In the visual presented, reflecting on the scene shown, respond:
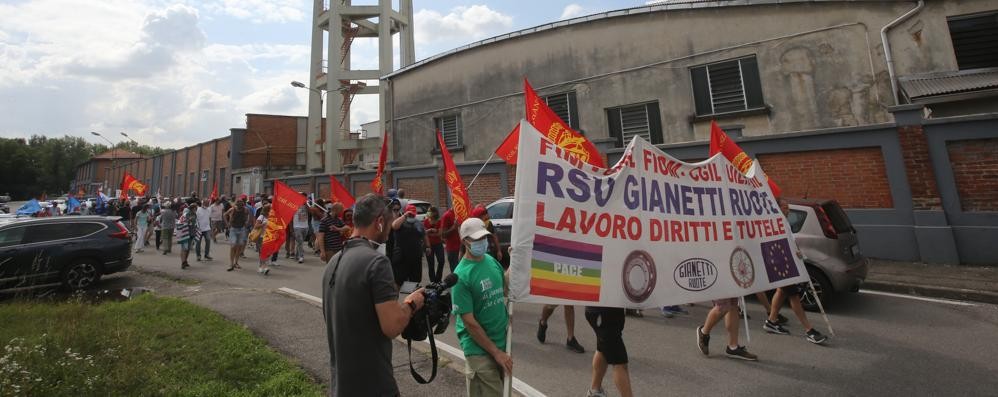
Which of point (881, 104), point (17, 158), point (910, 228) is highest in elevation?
point (17, 158)

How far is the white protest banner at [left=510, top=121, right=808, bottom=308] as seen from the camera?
8.84 feet

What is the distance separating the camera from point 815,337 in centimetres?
461

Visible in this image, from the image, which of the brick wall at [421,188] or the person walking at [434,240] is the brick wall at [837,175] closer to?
the person walking at [434,240]

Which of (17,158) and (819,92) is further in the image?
(17,158)

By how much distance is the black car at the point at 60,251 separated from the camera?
771 centimetres

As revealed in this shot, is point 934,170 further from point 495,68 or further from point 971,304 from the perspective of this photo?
point 495,68

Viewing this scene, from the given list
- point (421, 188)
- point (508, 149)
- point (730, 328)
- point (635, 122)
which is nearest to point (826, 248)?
point (730, 328)

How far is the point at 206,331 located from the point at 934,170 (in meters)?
13.3

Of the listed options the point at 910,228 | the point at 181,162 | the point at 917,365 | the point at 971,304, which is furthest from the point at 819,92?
the point at 181,162

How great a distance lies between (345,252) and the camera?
2.12 meters

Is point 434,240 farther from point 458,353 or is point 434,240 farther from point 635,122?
point 635,122

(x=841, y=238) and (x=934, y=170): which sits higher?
(x=934, y=170)

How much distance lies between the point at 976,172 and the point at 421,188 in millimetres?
16180

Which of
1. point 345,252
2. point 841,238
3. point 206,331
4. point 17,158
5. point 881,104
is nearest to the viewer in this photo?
point 345,252
